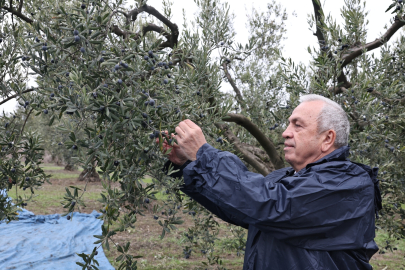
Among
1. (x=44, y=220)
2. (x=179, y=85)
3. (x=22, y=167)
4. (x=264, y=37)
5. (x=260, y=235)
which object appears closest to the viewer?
(x=260, y=235)

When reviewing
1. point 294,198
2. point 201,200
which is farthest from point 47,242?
point 294,198

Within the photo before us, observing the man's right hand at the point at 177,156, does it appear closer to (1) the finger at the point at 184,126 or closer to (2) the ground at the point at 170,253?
(1) the finger at the point at 184,126

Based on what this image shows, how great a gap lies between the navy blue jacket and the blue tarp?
5740 mm

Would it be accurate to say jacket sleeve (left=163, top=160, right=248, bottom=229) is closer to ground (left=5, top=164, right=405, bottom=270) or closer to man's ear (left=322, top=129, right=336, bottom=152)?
man's ear (left=322, top=129, right=336, bottom=152)

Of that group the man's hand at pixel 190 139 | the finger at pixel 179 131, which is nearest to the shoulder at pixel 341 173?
the man's hand at pixel 190 139

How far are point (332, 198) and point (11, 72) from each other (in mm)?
2898

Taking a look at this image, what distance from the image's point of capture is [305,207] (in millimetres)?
1646

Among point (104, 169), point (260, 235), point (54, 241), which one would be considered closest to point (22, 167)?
point (104, 169)

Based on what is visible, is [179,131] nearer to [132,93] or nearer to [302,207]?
[132,93]

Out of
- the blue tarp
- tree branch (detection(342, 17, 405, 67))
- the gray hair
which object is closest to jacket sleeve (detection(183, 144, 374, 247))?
the gray hair

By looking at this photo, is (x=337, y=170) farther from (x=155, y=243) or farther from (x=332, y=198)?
(x=155, y=243)

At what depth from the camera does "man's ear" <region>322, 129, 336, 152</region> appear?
2043 millimetres

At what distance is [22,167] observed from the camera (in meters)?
2.85

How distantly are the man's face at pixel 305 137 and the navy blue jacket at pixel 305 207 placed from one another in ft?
0.82
